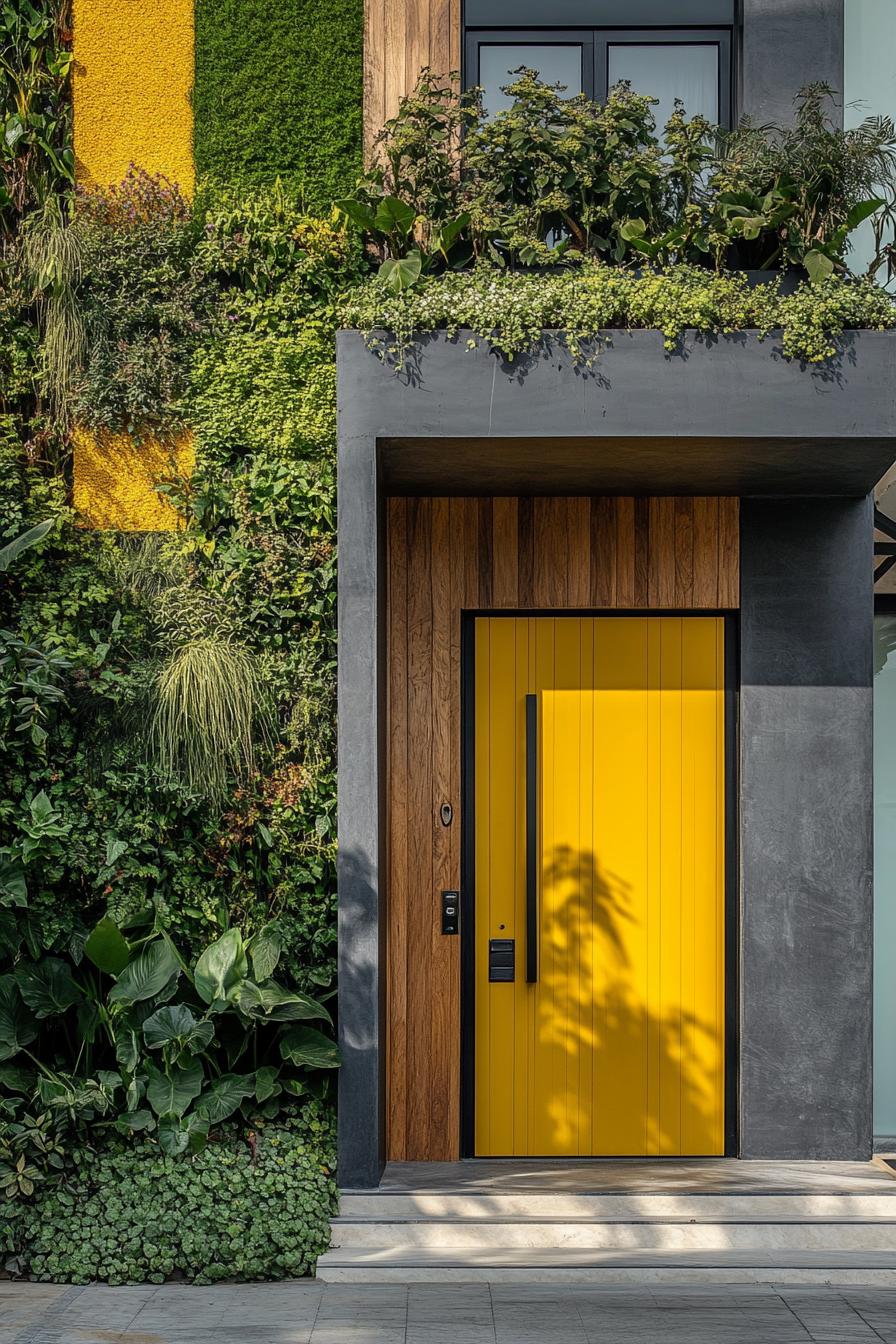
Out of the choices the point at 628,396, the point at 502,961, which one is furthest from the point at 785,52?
the point at 502,961

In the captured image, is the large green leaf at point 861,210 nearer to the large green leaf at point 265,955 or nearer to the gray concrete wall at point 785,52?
the gray concrete wall at point 785,52

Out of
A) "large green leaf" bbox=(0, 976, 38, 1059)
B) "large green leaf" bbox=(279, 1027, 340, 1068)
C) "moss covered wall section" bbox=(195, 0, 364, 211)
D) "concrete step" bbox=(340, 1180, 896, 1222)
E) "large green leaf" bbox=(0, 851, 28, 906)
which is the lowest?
"concrete step" bbox=(340, 1180, 896, 1222)

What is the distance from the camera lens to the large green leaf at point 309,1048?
4.91 m

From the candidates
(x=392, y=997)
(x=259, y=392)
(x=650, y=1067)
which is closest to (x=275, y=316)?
(x=259, y=392)

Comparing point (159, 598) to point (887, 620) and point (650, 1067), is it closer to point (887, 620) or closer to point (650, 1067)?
point (650, 1067)

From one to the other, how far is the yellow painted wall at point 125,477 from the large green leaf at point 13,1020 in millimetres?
2416

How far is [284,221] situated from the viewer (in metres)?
5.75

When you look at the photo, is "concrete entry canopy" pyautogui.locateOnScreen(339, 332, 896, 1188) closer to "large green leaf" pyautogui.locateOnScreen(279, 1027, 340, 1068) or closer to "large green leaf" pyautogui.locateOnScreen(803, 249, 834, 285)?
"large green leaf" pyautogui.locateOnScreen(279, 1027, 340, 1068)

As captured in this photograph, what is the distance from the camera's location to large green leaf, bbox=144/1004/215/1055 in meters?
4.86

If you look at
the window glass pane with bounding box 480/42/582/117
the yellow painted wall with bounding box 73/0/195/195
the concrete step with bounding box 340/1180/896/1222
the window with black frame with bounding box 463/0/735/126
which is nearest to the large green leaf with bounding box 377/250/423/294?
the window glass pane with bounding box 480/42/582/117

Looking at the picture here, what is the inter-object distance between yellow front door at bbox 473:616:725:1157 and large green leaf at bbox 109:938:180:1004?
1637 mm

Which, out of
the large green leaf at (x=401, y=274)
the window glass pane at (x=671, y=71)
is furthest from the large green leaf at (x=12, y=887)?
the window glass pane at (x=671, y=71)

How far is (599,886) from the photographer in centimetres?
571

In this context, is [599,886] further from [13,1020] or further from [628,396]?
[13,1020]
